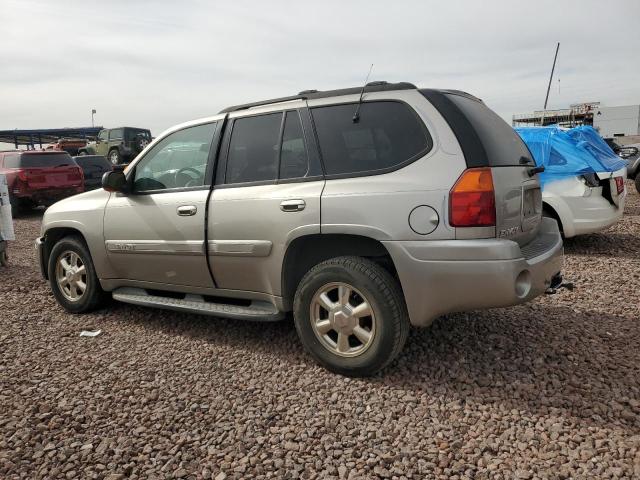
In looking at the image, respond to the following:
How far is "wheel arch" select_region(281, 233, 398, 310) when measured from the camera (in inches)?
128

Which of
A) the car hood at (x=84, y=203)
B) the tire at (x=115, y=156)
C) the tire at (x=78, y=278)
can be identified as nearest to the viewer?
the car hood at (x=84, y=203)

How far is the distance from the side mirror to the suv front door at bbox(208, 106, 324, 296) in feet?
3.10

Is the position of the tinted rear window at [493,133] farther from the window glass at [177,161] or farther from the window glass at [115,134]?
the window glass at [115,134]

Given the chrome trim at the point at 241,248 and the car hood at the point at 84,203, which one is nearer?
the chrome trim at the point at 241,248

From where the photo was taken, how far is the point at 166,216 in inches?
155

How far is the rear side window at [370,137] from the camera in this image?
305 centimetres

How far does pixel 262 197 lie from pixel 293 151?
0.38m

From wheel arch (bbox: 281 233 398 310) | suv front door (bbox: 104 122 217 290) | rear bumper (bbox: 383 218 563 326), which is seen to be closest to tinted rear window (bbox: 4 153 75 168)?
suv front door (bbox: 104 122 217 290)

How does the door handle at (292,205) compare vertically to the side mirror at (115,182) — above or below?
below

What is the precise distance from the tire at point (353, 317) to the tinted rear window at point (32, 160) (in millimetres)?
11203

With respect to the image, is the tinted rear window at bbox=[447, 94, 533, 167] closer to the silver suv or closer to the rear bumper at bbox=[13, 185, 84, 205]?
the silver suv

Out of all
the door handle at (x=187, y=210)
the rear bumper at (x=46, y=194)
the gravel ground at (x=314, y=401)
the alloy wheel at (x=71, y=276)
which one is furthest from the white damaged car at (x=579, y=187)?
the rear bumper at (x=46, y=194)

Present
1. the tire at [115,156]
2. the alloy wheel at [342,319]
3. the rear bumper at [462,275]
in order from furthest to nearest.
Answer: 1. the tire at [115,156]
2. the alloy wheel at [342,319]
3. the rear bumper at [462,275]

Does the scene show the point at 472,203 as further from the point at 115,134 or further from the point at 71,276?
the point at 115,134
